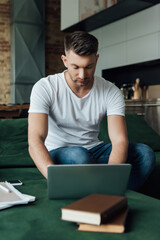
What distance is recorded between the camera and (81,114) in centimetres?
198

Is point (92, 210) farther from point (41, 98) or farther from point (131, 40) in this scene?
point (131, 40)

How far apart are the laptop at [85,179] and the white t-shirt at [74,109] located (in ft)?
2.48

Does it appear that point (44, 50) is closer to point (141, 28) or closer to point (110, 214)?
point (141, 28)

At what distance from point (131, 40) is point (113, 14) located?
20.7 inches

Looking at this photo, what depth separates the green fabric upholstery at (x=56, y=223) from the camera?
36.9 inches

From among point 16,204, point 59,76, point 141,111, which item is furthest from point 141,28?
point 16,204

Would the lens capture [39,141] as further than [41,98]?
No

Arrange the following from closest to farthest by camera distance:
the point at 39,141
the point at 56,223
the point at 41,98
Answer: the point at 56,223 → the point at 39,141 → the point at 41,98

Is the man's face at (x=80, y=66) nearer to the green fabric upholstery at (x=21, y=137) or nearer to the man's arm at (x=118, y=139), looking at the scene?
the man's arm at (x=118, y=139)

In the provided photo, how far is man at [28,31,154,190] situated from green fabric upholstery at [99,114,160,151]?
698 millimetres

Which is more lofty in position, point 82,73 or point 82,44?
point 82,44

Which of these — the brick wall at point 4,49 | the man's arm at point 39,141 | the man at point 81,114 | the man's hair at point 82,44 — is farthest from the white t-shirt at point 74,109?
the brick wall at point 4,49

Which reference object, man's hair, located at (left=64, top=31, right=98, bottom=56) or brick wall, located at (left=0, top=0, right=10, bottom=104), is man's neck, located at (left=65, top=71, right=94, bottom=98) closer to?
man's hair, located at (left=64, top=31, right=98, bottom=56)

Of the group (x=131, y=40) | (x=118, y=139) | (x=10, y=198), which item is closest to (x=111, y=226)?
(x=10, y=198)
